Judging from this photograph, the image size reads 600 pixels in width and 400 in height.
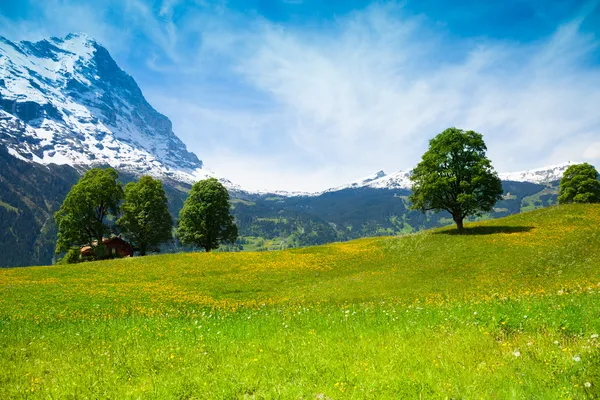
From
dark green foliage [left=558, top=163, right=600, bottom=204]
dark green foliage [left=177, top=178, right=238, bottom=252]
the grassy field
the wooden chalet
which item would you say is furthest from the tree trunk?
the wooden chalet

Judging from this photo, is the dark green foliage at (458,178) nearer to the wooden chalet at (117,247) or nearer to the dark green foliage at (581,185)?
the dark green foliage at (581,185)

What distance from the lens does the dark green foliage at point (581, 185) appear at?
7394cm

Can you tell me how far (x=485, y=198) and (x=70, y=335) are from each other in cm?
4812

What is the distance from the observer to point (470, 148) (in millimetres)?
47250

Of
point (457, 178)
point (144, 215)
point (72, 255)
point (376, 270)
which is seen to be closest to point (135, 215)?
point (144, 215)

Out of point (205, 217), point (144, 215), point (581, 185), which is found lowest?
point (205, 217)

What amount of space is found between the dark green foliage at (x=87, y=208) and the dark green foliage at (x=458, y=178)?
54743 mm

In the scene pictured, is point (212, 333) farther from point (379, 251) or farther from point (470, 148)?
point (470, 148)

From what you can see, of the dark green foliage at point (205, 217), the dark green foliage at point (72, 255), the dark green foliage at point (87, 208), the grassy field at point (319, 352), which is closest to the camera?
the grassy field at point (319, 352)

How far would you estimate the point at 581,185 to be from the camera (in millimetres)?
75375

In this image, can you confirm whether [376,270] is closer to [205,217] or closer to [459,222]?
[459,222]

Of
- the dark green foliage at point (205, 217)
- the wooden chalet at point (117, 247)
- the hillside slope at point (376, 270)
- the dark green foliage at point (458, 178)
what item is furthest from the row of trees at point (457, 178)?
the wooden chalet at point (117, 247)

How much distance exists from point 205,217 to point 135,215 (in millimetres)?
13997

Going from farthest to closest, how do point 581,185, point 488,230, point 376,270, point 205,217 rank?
1. point 581,185
2. point 205,217
3. point 488,230
4. point 376,270
